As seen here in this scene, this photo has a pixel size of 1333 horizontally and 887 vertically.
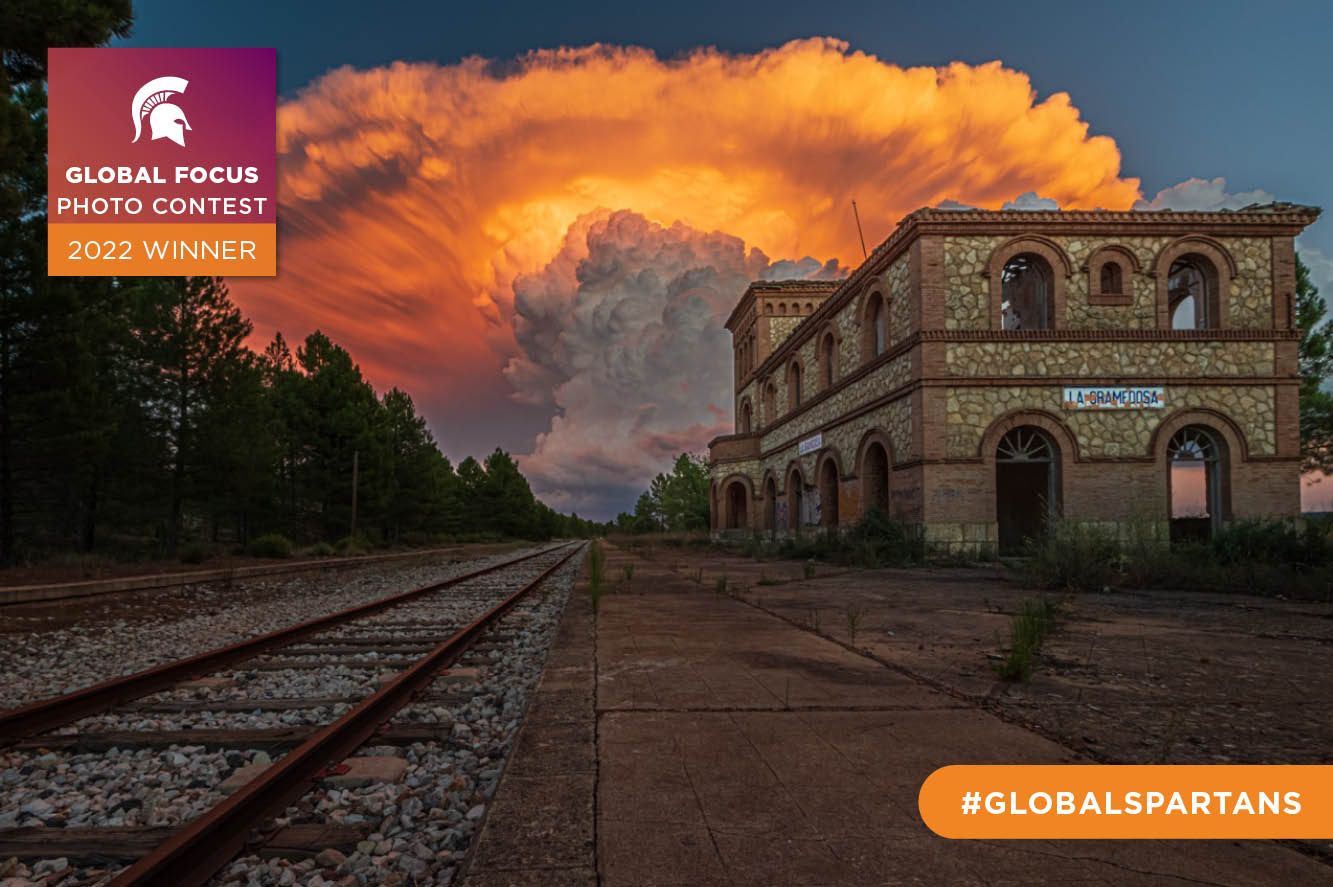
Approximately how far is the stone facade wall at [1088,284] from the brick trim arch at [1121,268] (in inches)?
2.8

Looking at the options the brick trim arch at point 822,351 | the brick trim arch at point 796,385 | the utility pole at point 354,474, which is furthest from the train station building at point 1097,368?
the utility pole at point 354,474

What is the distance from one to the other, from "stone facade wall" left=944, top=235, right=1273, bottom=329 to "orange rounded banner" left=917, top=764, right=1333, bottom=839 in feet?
58.1

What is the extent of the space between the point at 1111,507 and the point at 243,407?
2941 cm

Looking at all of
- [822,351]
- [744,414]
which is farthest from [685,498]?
[822,351]

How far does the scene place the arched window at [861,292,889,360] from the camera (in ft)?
74.8

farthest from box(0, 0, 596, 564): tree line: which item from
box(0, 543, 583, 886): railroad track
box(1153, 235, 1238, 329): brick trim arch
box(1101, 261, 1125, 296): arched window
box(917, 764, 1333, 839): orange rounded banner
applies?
box(1153, 235, 1238, 329): brick trim arch

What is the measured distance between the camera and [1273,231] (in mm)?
19812

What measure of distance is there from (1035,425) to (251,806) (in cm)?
2013

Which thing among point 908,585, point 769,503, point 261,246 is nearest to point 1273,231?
point 908,585

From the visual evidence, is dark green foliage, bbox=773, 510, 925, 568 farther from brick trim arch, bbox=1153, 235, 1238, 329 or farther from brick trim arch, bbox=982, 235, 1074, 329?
brick trim arch, bbox=1153, 235, 1238, 329

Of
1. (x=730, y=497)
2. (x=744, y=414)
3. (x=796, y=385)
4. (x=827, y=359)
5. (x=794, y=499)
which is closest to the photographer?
(x=827, y=359)

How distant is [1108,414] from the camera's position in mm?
19109

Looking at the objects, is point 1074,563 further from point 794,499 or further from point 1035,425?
point 794,499

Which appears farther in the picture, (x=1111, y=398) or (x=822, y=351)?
(x=822, y=351)
